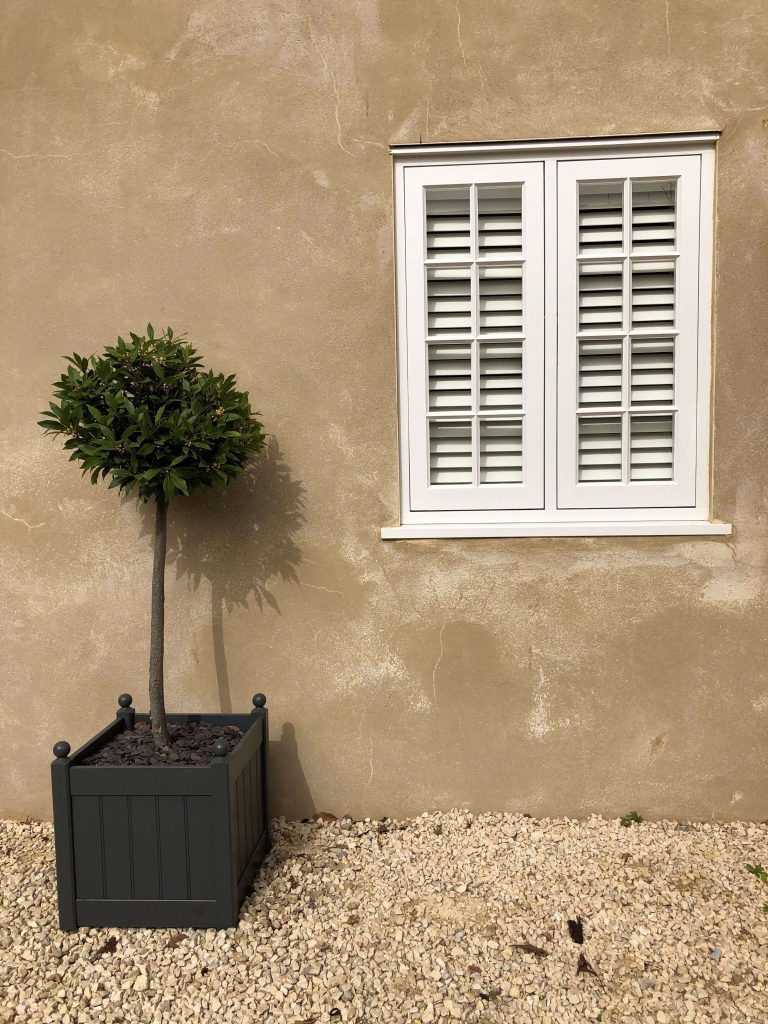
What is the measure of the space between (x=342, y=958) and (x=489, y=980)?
46 cm

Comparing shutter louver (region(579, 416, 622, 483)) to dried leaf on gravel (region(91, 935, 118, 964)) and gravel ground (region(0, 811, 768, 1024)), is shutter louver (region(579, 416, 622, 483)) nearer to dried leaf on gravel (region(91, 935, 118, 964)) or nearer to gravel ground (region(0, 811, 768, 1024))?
gravel ground (region(0, 811, 768, 1024))

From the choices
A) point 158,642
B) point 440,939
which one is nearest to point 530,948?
point 440,939

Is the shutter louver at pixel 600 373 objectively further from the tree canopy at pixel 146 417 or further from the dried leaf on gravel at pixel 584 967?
the dried leaf on gravel at pixel 584 967

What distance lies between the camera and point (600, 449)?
122 inches

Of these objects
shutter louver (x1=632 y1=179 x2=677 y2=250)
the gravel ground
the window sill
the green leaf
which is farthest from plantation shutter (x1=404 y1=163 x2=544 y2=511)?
the gravel ground

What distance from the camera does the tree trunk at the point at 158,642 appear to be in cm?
266

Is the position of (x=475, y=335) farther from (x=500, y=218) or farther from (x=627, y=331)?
(x=627, y=331)

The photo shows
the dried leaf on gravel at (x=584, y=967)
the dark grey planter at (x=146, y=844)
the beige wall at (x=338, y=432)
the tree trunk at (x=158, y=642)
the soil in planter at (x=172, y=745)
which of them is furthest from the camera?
the beige wall at (x=338, y=432)

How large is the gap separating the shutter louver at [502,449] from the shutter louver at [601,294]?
52 cm

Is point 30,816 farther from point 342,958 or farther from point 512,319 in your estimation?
point 512,319

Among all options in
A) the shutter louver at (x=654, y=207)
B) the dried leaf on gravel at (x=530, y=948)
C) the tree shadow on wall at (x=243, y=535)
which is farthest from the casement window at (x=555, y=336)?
the dried leaf on gravel at (x=530, y=948)

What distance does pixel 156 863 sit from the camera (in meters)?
2.44

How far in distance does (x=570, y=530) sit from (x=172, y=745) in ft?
5.68

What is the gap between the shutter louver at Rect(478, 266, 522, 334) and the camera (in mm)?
3045
